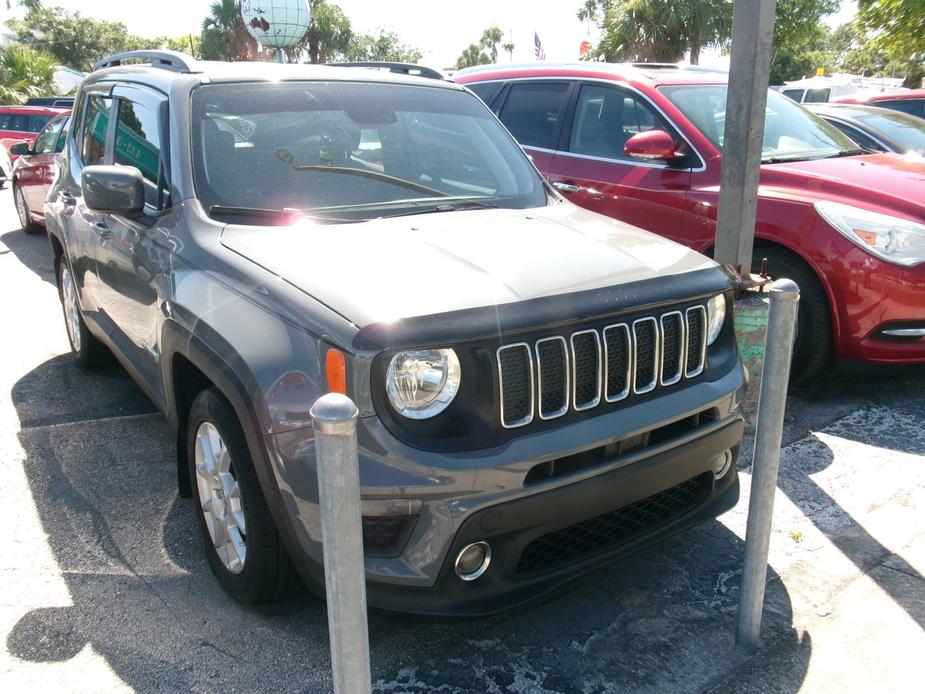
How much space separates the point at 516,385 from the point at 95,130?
11.0 feet

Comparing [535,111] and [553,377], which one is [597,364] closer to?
[553,377]

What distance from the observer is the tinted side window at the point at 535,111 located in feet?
19.5

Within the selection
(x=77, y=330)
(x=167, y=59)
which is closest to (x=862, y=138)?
(x=167, y=59)

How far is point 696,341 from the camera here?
9.32 ft

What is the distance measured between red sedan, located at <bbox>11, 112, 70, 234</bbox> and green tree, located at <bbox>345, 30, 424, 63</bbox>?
4170 cm

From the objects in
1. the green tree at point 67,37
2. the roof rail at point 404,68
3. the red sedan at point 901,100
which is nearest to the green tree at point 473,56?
the green tree at point 67,37

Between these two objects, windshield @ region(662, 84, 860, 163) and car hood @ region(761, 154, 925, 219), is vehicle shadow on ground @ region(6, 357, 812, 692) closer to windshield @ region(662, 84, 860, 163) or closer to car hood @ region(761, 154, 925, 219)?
car hood @ region(761, 154, 925, 219)

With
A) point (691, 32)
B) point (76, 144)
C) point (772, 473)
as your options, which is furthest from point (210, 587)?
point (691, 32)

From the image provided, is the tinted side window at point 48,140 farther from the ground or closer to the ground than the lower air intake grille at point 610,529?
farther from the ground

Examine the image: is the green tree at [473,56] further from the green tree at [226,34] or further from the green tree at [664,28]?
the green tree at [664,28]

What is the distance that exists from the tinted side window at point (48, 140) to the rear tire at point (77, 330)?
17.4 ft

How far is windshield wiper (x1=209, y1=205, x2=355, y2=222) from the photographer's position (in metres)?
3.04

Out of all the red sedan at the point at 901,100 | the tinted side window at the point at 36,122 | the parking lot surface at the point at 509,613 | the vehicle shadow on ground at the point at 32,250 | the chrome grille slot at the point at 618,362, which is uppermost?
the red sedan at the point at 901,100

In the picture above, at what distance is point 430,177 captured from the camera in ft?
11.7
